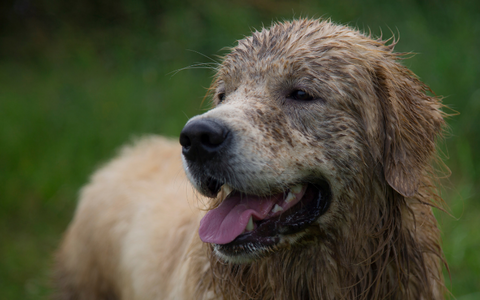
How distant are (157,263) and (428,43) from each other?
5.15m

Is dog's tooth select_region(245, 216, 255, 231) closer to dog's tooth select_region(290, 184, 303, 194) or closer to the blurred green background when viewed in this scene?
dog's tooth select_region(290, 184, 303, 194)

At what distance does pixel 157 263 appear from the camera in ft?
12.0

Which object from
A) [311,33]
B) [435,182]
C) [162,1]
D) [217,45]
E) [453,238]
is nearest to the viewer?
[311,33]

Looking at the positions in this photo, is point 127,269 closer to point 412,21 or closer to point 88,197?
point 88,197

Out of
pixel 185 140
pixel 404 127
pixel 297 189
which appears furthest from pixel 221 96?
pixel 404 127

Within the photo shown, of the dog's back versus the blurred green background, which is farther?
the blurred green background

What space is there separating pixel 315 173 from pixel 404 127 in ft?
1.98

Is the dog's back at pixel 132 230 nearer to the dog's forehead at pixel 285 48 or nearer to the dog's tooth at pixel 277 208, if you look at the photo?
the dog's tooth at pixel 277 208

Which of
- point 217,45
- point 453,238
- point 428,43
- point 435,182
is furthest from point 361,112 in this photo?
point 217,45

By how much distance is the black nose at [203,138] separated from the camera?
7.84ft

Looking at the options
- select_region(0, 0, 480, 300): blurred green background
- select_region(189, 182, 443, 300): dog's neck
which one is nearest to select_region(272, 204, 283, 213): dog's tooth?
select_region(189, 182, 443, 300): dog's neck

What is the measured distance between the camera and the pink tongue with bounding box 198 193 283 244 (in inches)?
99.8

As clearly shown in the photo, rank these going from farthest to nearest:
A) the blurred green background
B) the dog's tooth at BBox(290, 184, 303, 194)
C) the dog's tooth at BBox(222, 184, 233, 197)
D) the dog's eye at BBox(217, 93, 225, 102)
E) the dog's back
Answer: the blurred green background < the dog's back < the dog's eye at BBox(217, 93, 225, 102) < the dog's tooth at BBox(222, 184, 233, 197) < the dog's tooth at BBox(290, 184, 303, 194)

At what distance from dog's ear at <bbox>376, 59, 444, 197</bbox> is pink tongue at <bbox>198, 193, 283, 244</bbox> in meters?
0.69
